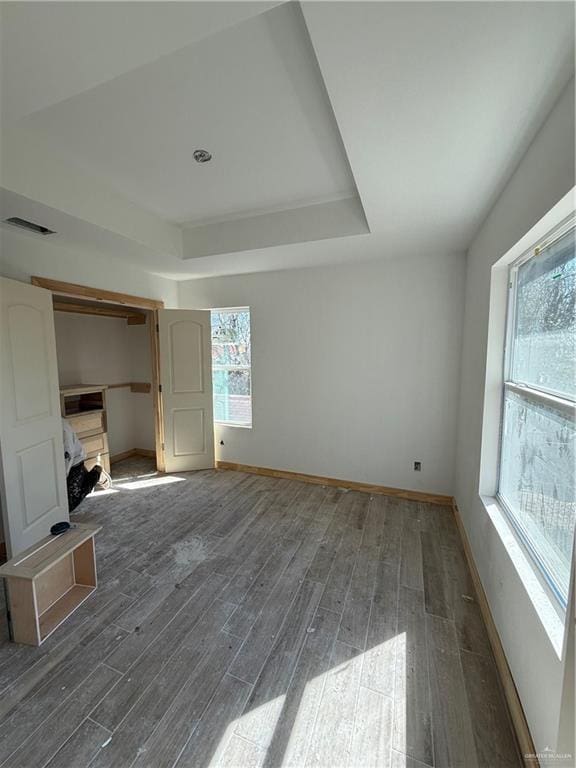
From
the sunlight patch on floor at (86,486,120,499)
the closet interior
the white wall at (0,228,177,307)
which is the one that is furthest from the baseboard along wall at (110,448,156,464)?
the white wall at (0,228,177,307)

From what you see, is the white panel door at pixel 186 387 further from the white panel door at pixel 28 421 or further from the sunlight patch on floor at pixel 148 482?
the white panel door at pixel 28 421

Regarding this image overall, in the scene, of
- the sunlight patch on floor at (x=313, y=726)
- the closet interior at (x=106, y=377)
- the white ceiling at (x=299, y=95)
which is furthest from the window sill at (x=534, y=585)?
the closet interior at (x=106, y=377)

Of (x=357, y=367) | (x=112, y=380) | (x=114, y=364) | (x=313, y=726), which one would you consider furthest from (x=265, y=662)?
(x=114, y=364)

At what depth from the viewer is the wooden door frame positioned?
2.70 meters

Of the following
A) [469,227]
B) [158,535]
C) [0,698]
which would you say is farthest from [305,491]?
[469,227]

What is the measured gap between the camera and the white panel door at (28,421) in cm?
222

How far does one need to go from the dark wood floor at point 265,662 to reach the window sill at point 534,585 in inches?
22.0

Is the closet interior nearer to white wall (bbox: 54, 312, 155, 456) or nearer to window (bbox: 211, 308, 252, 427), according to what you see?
white wall (bbox: 54, 312, 155, 456)

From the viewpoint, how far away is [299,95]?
4.65 feet

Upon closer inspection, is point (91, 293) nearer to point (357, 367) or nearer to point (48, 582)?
point (48, 582)

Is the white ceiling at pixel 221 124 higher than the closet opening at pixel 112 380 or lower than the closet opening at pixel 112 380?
higher

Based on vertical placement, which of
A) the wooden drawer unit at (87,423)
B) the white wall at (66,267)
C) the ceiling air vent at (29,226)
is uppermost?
the ceiling air vent at (29,226)

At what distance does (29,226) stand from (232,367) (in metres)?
2.32

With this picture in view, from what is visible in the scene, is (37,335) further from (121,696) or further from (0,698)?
(121,696)
